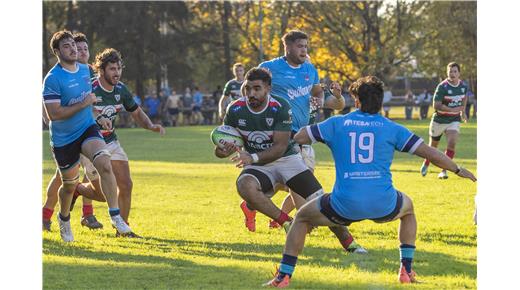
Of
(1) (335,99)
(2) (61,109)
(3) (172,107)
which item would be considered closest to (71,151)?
(2) (61,109)

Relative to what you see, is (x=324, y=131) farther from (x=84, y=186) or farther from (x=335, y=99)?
(x=84, y=186)

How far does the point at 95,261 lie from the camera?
9688 mm

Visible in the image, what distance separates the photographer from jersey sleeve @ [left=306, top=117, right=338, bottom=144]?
8.12 meters

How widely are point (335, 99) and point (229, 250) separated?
8.64 feet

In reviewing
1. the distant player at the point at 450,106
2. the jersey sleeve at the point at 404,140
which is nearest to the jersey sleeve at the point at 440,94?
the distant player at the point at 450,106

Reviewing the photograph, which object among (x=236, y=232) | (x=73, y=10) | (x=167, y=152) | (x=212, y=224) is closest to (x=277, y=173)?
(x=236, y=232)

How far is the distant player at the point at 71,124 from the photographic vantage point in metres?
10.9

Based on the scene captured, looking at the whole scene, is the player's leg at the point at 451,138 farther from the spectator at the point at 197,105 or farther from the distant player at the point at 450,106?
the spectator at the point at 197,105

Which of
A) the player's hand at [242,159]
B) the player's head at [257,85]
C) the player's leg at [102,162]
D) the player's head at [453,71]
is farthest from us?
the player's head at [453,71]

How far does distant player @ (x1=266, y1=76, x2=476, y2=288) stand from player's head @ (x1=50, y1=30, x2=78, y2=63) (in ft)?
12.2

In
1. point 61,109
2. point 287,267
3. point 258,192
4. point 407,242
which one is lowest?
point 287,267

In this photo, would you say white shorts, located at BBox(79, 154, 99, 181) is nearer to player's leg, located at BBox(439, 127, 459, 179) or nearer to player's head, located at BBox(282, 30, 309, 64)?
player's head, located at BBox(282, 30, 309, 64)

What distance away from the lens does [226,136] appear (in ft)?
32.9

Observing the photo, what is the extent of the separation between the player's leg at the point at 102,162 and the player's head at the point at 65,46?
0.80 m
